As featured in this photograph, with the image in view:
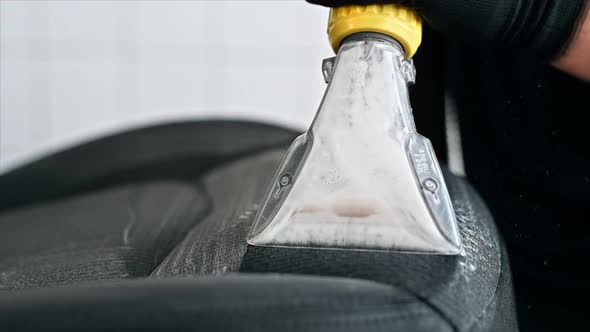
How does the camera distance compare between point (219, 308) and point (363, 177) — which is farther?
point (363, 177)

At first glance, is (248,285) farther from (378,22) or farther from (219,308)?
(378,22)

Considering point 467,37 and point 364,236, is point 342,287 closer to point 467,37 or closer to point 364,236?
point 364,236

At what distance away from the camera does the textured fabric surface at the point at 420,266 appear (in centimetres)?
30

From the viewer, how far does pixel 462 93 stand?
0.61 m

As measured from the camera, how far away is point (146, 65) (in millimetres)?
1517

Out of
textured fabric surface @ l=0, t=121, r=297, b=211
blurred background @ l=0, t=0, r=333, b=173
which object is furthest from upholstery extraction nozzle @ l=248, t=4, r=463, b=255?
blurred background @ l=0, t=0, r=333, b=173

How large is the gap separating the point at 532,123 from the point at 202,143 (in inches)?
21.8

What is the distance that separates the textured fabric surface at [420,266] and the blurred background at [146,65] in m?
1.05

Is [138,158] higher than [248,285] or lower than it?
lower

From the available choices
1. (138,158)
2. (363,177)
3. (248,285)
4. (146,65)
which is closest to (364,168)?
(363,177)

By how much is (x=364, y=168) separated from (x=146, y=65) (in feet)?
3.99

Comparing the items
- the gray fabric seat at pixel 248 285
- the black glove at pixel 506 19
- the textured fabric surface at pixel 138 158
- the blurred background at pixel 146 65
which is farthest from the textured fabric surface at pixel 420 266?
the blurred background at pixel 146 65

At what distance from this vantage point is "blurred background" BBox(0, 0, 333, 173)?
1.48 metres

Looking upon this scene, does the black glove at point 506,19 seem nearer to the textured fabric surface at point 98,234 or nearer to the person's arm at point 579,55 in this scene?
the person's arm at point 579,55
